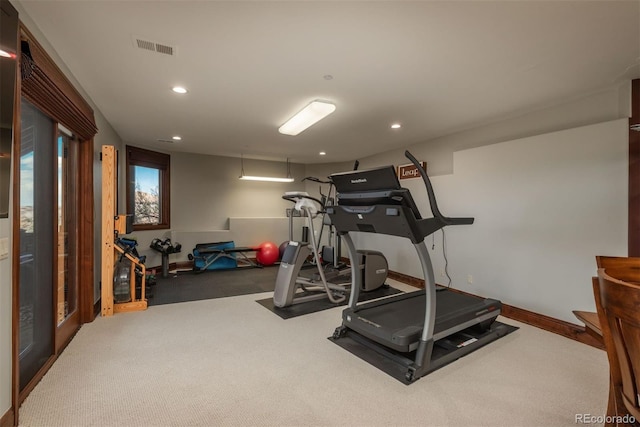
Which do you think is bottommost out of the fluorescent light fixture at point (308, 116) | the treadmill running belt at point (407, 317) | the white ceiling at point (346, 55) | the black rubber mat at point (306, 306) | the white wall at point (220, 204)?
the black rubber mat at point (306, 306)

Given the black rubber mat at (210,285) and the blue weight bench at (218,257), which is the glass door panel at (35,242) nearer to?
the black rubber mat at (210,285)

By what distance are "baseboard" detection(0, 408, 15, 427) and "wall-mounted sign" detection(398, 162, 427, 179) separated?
5.27 m

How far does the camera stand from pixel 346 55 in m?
2.37

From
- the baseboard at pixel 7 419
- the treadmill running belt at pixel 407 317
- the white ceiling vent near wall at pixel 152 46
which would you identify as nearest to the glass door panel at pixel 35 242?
the baseboard at pixel 7 419

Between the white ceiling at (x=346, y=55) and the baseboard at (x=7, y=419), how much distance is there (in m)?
2.47

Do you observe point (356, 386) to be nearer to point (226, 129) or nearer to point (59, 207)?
point (59, 207)

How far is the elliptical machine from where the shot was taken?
13.2ft

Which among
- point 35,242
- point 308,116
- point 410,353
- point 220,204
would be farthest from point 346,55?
point 220,204

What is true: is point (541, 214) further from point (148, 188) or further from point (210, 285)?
point (148, 188)

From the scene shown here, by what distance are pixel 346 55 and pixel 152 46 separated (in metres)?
1.52

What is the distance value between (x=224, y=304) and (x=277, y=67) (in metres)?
3.21

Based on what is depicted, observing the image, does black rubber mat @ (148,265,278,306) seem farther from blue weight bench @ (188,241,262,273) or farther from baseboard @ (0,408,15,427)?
baseboard @ (0,408,15,427)

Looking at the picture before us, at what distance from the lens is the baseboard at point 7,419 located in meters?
1.65

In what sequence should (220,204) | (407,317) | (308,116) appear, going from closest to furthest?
(407,317) < (308,116) < (220,204)
